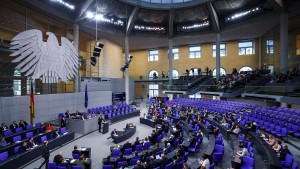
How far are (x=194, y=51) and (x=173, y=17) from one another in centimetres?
939

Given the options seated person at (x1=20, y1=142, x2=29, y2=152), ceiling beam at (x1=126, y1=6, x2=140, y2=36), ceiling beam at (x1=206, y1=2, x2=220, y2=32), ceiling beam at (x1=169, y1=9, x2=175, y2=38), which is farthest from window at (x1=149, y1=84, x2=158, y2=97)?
seated person at (x1=20, y1=142, x2=29, y2=152)

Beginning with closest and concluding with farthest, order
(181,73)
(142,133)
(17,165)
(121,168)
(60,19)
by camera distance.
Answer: (121,168) → (17,165) → (142,133) → (60,19) → (181,73)

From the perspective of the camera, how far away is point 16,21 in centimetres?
1609

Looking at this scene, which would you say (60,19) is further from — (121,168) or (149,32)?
(121,168)

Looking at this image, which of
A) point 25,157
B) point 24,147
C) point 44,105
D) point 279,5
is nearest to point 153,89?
point 44,105

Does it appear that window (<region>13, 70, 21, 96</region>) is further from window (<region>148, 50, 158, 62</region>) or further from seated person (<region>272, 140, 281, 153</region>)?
window (<region>148, 50, 158, 62</region>)

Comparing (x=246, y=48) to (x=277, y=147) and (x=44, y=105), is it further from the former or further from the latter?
(x=44, y=105)

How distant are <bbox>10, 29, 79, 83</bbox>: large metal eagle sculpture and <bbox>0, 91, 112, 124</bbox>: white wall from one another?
2478mm

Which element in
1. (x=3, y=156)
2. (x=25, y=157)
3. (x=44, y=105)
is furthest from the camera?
(x=44, y=105)

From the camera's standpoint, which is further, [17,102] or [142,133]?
[142,133]

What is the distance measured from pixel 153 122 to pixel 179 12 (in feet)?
58.0

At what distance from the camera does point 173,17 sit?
28094 millimetres

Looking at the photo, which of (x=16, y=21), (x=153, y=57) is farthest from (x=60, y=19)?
(x=153, y=57)

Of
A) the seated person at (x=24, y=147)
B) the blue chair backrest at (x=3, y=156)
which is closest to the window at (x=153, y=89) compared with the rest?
the seated person at (x=24, y=147)
